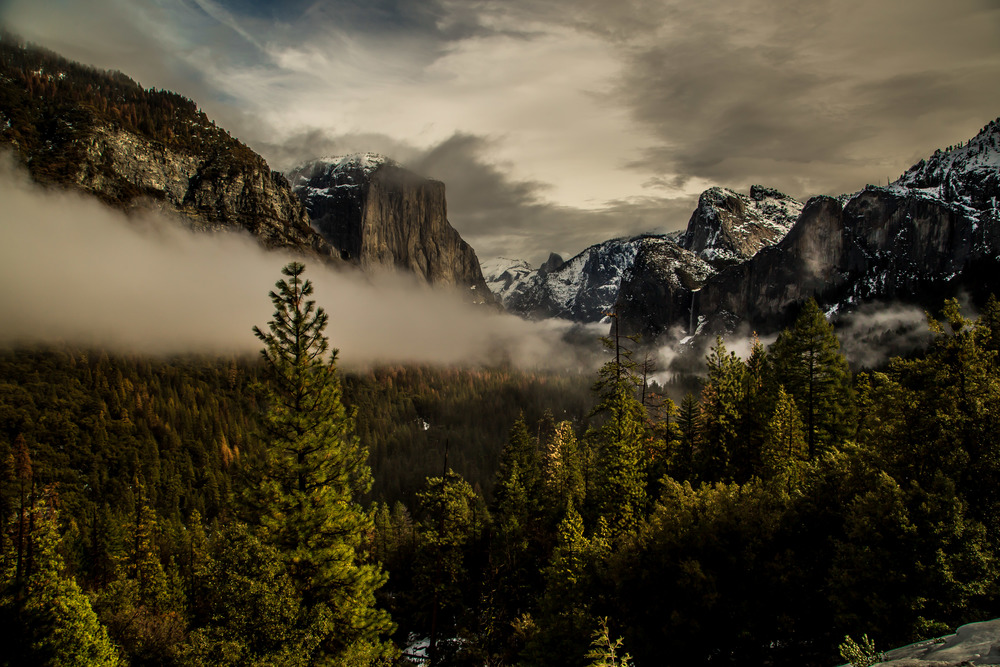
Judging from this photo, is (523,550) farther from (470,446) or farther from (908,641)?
(470,446)

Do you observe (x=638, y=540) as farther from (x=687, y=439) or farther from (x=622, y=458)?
(x=687, y=439)

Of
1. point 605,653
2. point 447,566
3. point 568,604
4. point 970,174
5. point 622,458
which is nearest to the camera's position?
point 605,653

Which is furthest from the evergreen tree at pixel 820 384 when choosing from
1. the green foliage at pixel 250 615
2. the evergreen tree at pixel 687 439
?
the green foliage at pixel 250 615

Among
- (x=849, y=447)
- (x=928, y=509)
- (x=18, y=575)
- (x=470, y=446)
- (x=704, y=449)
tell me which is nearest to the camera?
(x=928, y=509)

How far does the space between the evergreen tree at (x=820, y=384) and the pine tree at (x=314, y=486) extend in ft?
98.2

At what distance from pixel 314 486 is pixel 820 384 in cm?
3287

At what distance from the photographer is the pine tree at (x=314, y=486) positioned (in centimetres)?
1588

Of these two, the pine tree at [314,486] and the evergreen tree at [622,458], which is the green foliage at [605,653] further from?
the evergreen tree at [622,458]

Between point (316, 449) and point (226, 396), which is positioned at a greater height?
point (316, 449)

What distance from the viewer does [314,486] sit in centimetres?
1673

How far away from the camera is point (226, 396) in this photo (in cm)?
17862

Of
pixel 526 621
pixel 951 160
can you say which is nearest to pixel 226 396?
pixel 526 621

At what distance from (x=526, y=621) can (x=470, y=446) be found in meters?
154

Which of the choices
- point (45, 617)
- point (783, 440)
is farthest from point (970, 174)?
point (45, 617)
